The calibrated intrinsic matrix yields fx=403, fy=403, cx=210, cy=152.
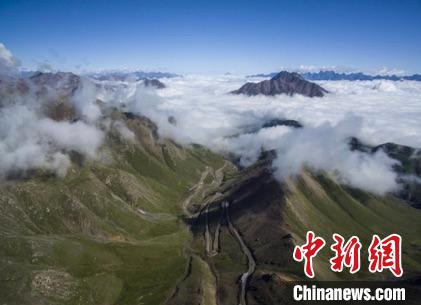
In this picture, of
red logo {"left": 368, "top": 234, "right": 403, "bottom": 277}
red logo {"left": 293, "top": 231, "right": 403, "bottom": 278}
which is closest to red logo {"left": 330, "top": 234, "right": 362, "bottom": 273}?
red logo {"left": 293, "top": 231, "right": 403, "bottom": 278}

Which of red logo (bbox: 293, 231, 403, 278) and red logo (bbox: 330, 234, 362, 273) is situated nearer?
red logo (bbox: 293, 231, 403, 278)

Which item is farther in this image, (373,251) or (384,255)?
(384,255)

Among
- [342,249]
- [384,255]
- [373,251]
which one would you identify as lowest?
[384,255]

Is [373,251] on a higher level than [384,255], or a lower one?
higher

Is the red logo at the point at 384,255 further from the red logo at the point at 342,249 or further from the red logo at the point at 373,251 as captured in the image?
the red logo at the point at 342,249

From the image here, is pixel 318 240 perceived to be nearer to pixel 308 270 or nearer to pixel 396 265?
pixel 308 270

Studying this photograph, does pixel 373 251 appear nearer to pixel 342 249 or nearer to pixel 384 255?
pixel 384 255

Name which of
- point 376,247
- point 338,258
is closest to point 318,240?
point 338,258

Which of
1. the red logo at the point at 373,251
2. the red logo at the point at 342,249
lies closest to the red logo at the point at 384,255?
the red logo at the point at 373,251

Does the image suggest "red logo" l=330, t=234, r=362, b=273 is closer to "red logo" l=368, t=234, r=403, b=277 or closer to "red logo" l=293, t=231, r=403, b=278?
"red logo" l=293, t=231, r=403, b=278

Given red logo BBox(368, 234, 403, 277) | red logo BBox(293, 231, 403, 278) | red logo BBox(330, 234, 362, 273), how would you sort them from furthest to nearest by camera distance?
red logo BBox(330, 234, 362, 273), red logo BBox(368, 234, 403, 277), red logo BBox(293, 231, 403, 278)

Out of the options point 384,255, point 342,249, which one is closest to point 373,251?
point 384,255

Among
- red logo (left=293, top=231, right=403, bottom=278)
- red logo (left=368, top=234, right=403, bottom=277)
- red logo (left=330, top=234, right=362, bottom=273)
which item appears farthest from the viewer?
red logo (left=330, top=234, right=362, bottom=273)
